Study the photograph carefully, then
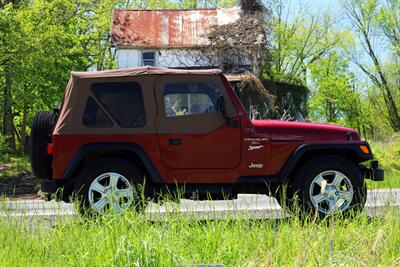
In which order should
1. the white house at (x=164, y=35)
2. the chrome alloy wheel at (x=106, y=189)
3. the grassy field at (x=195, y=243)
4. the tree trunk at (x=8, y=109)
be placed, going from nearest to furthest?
the grassy field at (x=195, y=243), the chrome alloy wheel at (x=106, y=189), the tree trunk at (x=8, y=109), the white house at (x=164, y=35)

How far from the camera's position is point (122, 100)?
6879 millimetres

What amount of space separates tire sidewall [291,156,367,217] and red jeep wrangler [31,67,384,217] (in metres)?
0.01

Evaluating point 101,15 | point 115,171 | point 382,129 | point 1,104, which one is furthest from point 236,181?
point 382,129

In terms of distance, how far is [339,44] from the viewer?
53.9 metres

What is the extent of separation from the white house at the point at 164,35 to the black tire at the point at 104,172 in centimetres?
2531

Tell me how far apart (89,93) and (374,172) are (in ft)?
12.9

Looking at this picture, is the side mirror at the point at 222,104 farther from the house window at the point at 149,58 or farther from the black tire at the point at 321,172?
the house window at the point at 149,58

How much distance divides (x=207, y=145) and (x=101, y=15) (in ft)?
119

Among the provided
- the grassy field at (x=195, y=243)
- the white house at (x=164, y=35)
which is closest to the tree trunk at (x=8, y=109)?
the white house at (x=164, y=35)

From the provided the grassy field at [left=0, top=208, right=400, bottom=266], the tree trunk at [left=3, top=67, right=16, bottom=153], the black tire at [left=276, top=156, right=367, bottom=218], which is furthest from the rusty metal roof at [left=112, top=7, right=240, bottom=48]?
the grassy field at [left=0, top=208, right=400, bottom=266]

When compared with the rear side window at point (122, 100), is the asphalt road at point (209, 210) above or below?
below

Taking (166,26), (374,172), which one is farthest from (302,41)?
(374,172)

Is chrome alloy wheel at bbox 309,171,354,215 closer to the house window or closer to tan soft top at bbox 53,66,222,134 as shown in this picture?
tan soft top at bbox 53,66,222,134

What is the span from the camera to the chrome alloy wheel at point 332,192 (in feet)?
22.1
